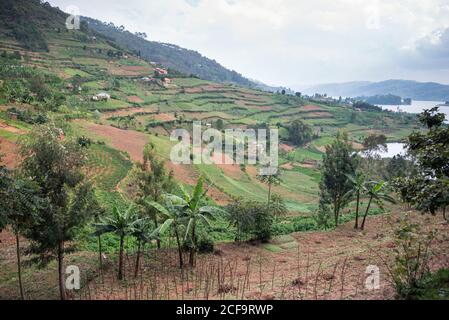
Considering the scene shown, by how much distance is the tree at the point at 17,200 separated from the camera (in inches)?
501

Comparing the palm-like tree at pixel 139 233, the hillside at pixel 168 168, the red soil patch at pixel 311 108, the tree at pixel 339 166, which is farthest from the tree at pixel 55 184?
the red soil patch at pixel 311 108

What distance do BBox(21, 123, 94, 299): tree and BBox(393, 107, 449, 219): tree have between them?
40.1ft

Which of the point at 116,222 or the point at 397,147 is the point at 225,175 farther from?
the point at 397,147

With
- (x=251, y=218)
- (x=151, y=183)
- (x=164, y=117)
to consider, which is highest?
(x=164, y=117)

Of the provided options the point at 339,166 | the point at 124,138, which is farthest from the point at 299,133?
the point at 339,166

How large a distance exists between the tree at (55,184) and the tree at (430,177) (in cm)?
1222

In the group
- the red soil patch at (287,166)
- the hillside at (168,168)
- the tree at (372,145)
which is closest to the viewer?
the hillside at (168,168)

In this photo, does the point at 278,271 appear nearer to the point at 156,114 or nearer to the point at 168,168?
the point at 168,168

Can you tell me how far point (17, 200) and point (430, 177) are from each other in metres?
14.7

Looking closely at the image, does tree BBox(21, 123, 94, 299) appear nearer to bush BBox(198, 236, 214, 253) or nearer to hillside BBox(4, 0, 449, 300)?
hillside BBox(4, 0, 449, 300)

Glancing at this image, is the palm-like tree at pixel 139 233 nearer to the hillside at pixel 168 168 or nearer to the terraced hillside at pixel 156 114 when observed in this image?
the hillside at pixel 168 168

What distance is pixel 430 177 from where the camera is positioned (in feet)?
42.7
